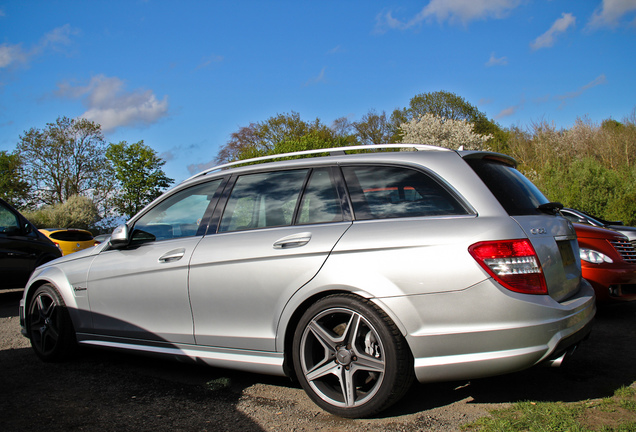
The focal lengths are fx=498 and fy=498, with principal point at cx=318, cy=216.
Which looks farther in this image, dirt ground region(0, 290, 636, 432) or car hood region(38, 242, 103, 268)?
car hood region(38, 242, 103, 268)

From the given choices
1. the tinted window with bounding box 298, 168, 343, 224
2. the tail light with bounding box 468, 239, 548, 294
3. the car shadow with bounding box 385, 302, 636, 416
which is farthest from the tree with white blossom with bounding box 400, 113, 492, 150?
the tail light with bounding box 468, 239, 548, 294

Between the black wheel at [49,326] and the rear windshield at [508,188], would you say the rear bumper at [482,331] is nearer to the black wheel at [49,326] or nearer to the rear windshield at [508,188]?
the rear windshield at [508,188]

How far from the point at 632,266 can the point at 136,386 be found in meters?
5.58

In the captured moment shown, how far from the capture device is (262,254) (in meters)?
3.43

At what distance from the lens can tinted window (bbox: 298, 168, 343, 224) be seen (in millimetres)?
3434

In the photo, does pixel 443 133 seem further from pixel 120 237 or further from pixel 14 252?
pixel 120 237

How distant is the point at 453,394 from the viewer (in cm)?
356

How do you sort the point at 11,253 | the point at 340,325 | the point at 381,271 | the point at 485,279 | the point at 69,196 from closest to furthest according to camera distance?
the point at 485,279
the point at 381,271
the point at 340,325
the point at 11,253
the point at 69,196

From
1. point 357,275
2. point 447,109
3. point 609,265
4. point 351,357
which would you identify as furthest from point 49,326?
point 447,109

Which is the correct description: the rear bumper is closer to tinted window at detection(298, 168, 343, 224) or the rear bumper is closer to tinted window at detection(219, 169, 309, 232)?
tinted window at detection(298, 168, 343, 224)

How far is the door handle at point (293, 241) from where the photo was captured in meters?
3.33

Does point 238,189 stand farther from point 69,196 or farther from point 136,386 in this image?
point 69,196

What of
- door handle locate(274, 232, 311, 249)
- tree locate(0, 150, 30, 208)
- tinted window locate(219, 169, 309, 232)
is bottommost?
door handle locate(274, 232, 311, 249)

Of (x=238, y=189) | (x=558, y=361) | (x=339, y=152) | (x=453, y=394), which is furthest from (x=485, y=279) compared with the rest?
(x=238, y=189)
